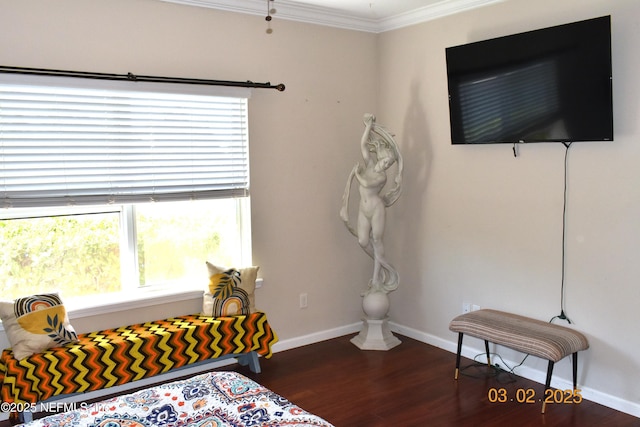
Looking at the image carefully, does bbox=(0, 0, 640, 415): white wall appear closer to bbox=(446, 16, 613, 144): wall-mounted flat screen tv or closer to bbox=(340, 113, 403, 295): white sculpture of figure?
bbox=(446, 16, 613, 144): wall-mounted flat screen tv

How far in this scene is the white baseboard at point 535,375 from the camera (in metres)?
3.43

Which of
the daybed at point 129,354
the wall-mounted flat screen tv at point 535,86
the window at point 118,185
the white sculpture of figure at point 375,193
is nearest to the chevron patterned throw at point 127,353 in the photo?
the daybed at point 129,354

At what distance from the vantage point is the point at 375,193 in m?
4.42

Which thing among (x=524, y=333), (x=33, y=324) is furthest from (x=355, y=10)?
(x=33, y=324)

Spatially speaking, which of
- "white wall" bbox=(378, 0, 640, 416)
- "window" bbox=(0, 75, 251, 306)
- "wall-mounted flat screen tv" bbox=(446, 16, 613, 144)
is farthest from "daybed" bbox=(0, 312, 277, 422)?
"wall-mounted flat screen tv" bbox=(446, 16, 613, 144)

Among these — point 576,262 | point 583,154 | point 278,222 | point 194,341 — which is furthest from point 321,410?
point 583,154

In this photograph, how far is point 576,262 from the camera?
364 cm

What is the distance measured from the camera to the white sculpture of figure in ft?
14.3

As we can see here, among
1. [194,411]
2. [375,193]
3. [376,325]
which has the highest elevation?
[375,193]

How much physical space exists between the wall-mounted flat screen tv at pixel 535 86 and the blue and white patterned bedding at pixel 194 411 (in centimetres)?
231

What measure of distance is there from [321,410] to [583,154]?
2187mm

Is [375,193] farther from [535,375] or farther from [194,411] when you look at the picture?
[194,411]

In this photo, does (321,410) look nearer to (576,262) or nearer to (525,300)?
(525,300)

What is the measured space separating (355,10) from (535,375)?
2.91 m
